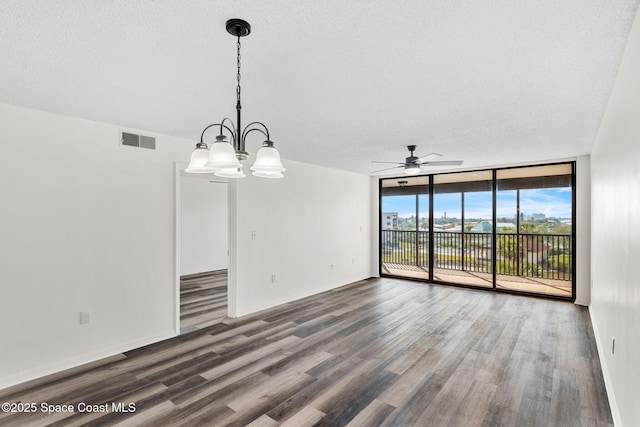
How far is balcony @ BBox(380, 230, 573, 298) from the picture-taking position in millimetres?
5930

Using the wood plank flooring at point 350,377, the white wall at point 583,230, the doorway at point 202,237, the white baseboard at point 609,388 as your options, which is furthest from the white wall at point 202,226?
the white wall at point 583,230

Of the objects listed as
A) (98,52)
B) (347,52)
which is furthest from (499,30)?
(98,52)

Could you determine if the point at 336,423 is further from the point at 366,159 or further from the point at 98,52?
the point at 366,159

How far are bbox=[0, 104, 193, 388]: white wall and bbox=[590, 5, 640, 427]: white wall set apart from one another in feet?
13.4

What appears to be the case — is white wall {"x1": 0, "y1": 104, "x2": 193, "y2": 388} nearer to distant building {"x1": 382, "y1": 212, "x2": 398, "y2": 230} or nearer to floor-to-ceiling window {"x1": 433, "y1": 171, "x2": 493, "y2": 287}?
distant building {"x1": 382, "y1": 212, "x2": 398, "y2": 230}

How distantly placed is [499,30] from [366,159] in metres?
3.73

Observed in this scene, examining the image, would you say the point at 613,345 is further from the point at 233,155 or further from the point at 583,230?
the point at 583,230

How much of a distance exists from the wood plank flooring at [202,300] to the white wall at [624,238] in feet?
13.3

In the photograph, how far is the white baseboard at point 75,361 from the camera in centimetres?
278

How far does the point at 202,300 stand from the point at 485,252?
5.53m

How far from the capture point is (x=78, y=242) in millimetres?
3160

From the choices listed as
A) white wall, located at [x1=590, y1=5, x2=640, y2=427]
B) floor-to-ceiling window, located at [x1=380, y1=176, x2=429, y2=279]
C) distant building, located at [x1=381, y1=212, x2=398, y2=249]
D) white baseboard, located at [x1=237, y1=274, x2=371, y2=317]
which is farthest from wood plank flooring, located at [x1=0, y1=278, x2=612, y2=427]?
distant building, located at [x1=381, y1=212, x2=398, y2=249]

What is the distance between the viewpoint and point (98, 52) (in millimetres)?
1940

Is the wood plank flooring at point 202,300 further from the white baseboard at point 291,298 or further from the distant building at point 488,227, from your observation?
the distant building at point 488,227
